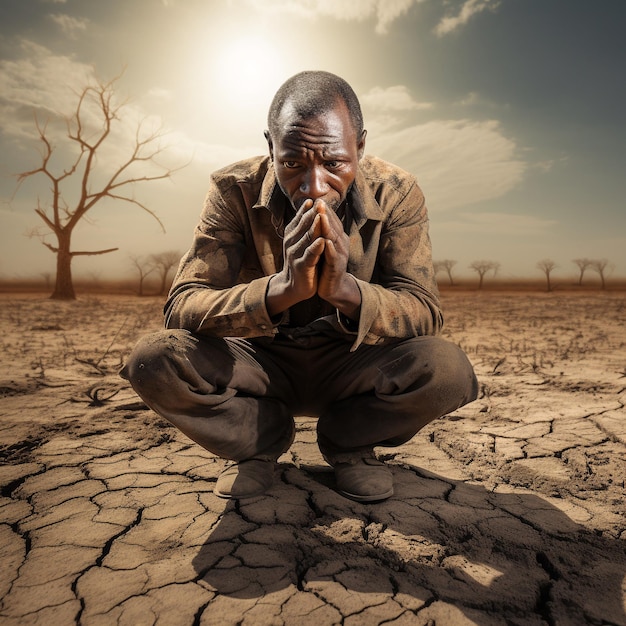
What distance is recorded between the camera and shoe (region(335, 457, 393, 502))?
1755 millimetres

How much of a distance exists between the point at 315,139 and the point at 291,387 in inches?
38.5

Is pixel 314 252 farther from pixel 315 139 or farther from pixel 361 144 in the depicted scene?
pixel 361 144

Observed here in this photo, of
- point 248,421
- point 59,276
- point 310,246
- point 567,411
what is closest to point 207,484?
point 248,421

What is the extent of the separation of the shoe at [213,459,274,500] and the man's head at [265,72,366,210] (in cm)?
97

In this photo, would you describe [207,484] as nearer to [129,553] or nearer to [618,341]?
[129,553]

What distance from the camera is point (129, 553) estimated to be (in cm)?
141

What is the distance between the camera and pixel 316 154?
5.24 feet

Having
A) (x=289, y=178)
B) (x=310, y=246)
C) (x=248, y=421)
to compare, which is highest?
(x=289, y=178)

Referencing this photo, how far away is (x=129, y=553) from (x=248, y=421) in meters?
0.59

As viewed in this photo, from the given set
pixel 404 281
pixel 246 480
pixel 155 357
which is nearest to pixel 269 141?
pixel 404 281

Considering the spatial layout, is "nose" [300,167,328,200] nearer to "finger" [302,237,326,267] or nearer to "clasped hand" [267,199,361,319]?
"clasped hand" [267,199,361,319]

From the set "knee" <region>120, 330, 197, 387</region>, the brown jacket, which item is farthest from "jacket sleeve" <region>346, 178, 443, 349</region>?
"knee" <region>120, 330, 197, 387</region>

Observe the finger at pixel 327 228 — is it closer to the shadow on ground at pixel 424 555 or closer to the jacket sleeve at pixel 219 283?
the jacket sleeve at pixel 219 283

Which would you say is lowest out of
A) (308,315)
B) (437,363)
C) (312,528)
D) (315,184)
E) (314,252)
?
(312,528)
